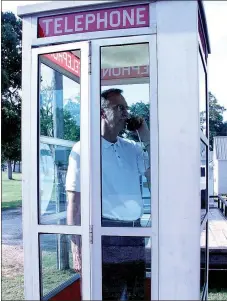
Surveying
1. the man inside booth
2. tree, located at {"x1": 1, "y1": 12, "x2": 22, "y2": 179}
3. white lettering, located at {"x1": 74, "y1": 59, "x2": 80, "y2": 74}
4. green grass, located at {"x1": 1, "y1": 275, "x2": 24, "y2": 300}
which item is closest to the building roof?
tree, located at {"x1": 1, "y1": 12, "x2": 22, "y2": 179}

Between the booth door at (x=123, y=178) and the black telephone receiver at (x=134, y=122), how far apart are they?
3cm

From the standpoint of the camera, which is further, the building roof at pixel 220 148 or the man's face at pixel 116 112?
the building roof at pixel 220 148

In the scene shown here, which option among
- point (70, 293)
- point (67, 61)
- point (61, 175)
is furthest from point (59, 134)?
point (70, 293)

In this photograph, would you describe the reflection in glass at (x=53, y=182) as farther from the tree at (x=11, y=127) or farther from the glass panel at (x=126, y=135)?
the tree at (x=11, y=127)

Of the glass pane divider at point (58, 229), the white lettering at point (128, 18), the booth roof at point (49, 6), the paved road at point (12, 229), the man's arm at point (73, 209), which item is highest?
the booth roof at point (49, 6)

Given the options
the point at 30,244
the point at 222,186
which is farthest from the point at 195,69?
the point at 222,186

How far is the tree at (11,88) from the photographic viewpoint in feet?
40.0

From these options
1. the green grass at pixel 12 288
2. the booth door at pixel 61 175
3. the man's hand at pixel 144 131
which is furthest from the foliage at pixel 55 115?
the green grass at pixel 12 288

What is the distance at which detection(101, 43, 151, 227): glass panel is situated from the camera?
2654 mm

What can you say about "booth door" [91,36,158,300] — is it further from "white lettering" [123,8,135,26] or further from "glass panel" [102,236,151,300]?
"white lettering" [123,8,135,26]

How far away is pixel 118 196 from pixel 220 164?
2527cm

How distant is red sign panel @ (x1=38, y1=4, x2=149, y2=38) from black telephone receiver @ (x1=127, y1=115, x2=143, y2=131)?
2.48ft

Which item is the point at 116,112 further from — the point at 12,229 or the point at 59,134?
the point at 12,229

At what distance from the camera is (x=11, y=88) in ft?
40.8
